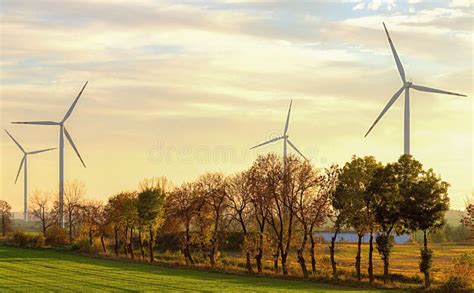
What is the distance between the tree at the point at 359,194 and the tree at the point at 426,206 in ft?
11.1

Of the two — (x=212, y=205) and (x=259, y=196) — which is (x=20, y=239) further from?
(x=259, y=196)

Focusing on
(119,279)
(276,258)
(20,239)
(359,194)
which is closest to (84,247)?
(20,239)

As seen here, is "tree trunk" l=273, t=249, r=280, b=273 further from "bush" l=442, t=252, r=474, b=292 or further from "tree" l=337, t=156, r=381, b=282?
"bush" l=442, t=252, r=474, b=292

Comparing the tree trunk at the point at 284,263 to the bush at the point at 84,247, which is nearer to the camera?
the tree trunk at the point at 284,263

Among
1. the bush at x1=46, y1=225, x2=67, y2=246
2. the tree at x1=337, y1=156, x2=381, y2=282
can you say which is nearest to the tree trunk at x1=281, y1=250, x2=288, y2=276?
the tree at x1=337, y1=156, x2=381, y2=282

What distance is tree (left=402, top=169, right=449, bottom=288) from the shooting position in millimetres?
60719

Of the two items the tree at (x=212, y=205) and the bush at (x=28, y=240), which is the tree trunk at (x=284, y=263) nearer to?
the tree at (x=212, y=205)

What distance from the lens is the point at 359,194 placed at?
64375 mm

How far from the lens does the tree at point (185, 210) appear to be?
87.7 m

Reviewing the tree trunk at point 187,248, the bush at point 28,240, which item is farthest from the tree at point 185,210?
the bush at point 28,240

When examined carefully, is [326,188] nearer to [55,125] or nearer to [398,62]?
[398,62]

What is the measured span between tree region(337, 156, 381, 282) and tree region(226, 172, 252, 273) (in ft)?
50.9

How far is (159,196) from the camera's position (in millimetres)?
99875

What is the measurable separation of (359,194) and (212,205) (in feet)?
85.1
